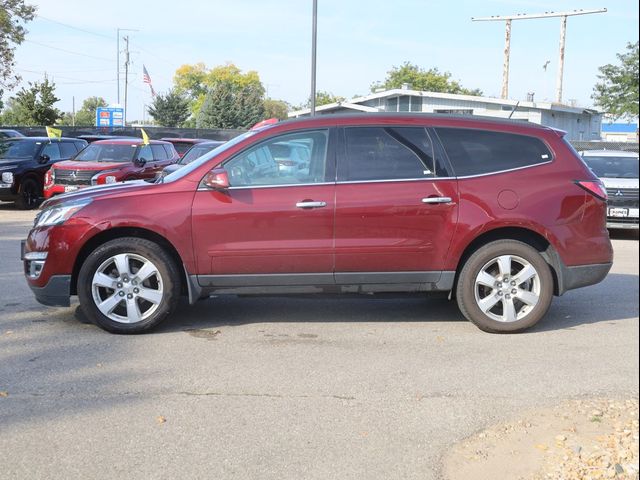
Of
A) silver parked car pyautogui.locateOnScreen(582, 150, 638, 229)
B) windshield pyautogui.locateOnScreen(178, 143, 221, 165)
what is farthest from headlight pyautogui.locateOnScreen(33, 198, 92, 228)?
windshield pyautogui.locateOnScreen(178, 143, 221, 165)

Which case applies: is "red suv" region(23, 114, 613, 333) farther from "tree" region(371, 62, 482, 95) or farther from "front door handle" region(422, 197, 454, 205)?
"tree" region(371, 62, 482, 95)

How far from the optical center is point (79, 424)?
172 inches

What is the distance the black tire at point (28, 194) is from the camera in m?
17.9

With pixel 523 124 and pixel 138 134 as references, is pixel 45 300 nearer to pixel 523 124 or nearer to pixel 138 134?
pixel 523 124

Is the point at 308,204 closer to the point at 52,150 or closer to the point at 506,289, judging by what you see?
the point at 506,289

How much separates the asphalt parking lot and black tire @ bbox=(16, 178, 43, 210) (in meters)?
11.3

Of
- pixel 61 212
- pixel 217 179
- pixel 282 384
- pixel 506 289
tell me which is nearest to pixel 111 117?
pixel 61 212

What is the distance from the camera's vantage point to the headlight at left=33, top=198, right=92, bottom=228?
20.4 ft

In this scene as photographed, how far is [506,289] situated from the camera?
6336 millimetres

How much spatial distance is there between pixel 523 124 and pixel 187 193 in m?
3.08

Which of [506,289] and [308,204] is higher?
[308,204]

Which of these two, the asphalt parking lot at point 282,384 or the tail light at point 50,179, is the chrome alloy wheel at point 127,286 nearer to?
the asphalt parking lot at point 282,384

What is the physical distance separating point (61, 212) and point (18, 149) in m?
13.6

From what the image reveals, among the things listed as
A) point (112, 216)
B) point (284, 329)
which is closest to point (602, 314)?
point (284, 329)
